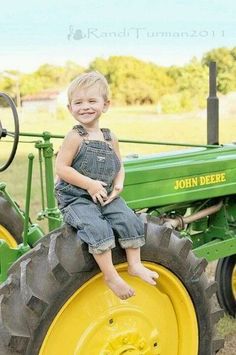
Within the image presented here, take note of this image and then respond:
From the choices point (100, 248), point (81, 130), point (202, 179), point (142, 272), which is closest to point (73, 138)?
point (81, 130)

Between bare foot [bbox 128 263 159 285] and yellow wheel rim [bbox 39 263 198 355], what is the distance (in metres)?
0.06

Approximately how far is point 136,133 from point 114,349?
1107cm

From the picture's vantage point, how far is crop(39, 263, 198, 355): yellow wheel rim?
234cm

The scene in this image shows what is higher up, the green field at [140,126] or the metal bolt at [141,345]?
the metal bolt at [141,345]

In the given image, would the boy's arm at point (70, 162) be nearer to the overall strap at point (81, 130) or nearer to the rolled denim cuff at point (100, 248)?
the overall strap at point (81, 130)

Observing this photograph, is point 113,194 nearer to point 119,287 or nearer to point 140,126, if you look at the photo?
point 119,287

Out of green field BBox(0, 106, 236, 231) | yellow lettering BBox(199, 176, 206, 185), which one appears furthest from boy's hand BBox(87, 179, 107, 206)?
green field BBox(0, 106, 236, 231)

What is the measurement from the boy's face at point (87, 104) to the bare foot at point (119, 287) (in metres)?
0.54

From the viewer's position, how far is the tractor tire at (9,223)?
11.2 feet

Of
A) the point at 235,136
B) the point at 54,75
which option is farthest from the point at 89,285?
the point at 54,75

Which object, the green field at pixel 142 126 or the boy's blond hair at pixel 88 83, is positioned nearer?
the boy's blond hair at pixel 88 83

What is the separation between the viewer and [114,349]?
2422mm

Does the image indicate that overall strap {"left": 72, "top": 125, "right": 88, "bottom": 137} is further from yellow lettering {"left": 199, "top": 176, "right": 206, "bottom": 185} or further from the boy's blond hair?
yellow lettering {"left": 199, "top": 176, "right": 206, "bottom": 185}

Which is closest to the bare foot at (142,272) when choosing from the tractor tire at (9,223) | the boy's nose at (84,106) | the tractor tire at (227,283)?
the boy's nose at (84,106)
